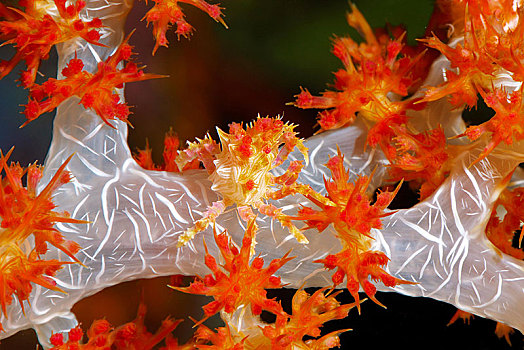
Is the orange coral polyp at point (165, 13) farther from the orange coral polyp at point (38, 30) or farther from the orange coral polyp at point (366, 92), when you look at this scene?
the orange coral polyp at point (366, 92)

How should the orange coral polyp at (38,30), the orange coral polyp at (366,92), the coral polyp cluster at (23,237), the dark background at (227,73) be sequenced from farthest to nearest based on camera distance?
the dark background at (227,73) < the orange coral polyp at (366,92) < the orange coral polyp at (38,30) < the coral polyp cluster at (23,237)

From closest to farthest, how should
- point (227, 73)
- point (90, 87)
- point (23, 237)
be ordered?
1. point (23, 237)
2. point (90, 87)
3. point (227, 73)

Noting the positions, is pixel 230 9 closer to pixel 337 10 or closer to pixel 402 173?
pixel 337 10

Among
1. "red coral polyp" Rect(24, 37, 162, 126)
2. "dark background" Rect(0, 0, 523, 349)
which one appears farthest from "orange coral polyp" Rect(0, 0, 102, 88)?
"dark background" Rect(0, 0, 523, 349)

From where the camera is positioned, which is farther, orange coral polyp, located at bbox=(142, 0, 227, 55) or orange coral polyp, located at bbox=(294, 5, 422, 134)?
orange coral polyp, located at bbox=(294, 5, 422, 134)

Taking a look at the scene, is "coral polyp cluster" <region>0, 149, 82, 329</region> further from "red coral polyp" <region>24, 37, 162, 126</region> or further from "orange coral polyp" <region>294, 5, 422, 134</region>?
"orange coral polyp" <region>294, 5, 422, 134</region>

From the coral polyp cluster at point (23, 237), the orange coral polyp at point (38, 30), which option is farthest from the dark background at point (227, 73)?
the coral polyp cluster at point (23, 237)

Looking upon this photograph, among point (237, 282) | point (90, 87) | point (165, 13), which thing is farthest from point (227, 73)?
point (237, 282)

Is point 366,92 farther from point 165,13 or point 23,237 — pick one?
point 23,237
